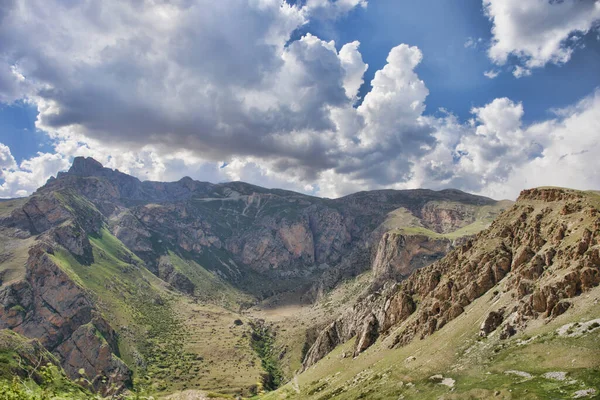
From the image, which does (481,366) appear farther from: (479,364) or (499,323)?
(499,323)

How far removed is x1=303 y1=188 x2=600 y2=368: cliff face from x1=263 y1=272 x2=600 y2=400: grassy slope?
5.02m

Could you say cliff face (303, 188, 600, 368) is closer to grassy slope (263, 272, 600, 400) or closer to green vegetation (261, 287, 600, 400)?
green vegetation (261, 287, 600, 400)

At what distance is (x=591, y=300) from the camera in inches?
2815

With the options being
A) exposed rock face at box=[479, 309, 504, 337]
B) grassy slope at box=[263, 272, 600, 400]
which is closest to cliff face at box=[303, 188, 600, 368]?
exposed rock face at box=[479, 309, 504, 337]

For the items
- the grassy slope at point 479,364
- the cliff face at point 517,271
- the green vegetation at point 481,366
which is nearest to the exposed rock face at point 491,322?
the cliff face at point 517,271

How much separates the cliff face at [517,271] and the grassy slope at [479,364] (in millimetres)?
5023

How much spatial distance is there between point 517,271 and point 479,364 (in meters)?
45.3

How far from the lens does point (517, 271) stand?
345 feet

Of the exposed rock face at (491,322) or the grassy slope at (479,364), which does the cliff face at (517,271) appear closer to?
the exposed rock face at (491,322)

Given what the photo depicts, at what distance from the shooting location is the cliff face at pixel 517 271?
3159 inches

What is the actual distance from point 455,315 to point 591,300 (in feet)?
152

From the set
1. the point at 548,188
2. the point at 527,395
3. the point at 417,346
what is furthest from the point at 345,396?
the point at 548,188

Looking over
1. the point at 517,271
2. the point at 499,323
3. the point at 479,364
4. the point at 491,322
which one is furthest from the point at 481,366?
the point at 517,271

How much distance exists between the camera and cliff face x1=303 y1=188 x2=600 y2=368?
263 feet
